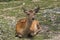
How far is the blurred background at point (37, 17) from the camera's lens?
36.2 feet

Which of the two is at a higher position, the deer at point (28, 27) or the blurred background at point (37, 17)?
the deer at point (28, 27)

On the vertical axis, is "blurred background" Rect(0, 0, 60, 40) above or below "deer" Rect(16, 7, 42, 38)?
below

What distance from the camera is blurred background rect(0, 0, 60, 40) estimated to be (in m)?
11.0

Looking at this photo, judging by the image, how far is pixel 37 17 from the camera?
13.6 m

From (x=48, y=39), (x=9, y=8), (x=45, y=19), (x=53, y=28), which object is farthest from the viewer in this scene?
(x=9, y=8)

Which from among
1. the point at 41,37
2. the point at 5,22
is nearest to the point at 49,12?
the point at 5,22

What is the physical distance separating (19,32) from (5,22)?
6.71ft

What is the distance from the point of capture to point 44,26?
491 inches

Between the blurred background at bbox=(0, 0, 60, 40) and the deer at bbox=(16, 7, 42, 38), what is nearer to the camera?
the deer at bbox=(16, 7, 42, 38)

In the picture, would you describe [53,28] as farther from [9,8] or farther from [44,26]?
[9,8]

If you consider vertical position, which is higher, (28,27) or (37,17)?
(28,27)

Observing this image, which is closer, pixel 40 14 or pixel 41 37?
pixel 41 37

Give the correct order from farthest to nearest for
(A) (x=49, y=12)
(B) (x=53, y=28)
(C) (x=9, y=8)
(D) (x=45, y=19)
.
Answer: (C) (x=9, y=8) < (A) (x=49, y=12) < (D) (x=45, y=19) < (B) (x=53, y=28)

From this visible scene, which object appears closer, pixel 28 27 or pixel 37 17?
pixel 28 27
